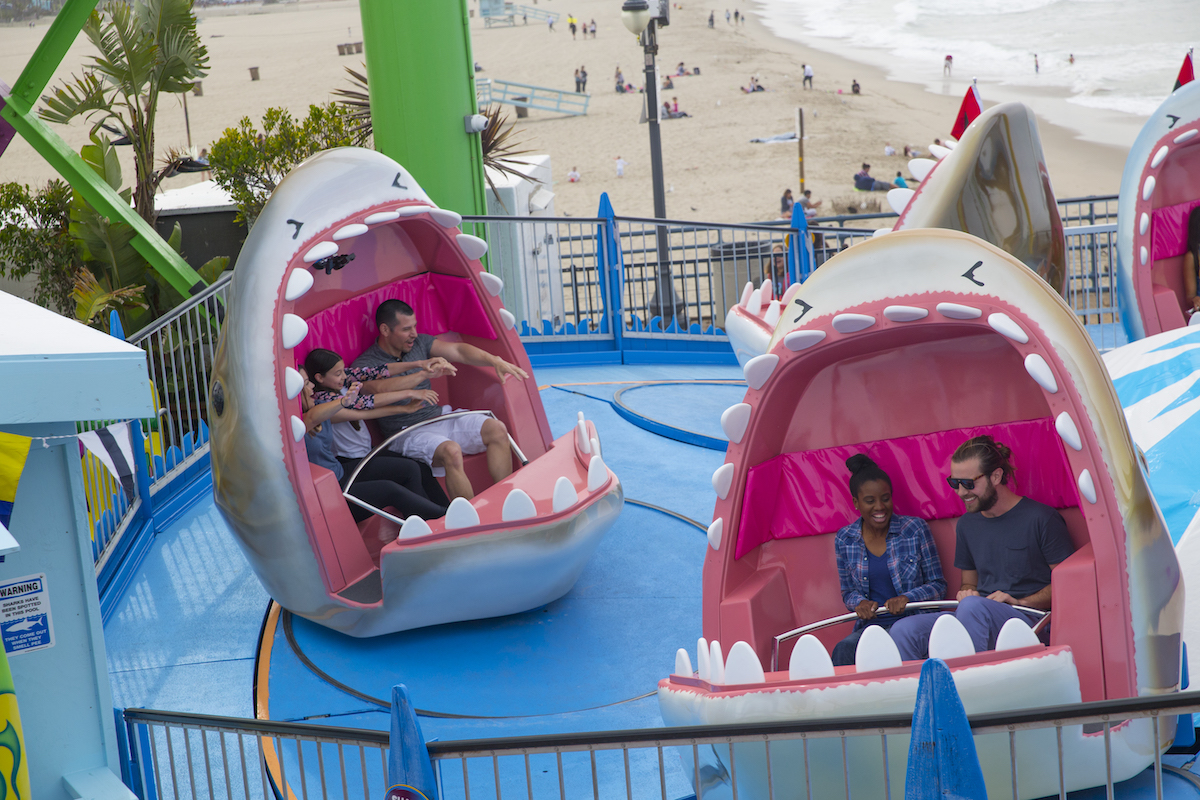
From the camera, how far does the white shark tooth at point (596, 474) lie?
200 inches

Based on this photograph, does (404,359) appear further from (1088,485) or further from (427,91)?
(427,91)

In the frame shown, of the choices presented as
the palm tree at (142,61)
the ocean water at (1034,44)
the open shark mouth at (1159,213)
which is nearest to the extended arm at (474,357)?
the open shark mouth at (1159,213)

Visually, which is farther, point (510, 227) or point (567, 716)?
point (510, 227)

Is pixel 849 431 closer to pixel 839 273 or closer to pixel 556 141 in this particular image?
pixel 839 273

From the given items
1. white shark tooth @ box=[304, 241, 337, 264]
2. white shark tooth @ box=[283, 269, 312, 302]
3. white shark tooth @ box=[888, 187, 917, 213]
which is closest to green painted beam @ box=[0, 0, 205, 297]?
white shark tooth @ box=[304, 241, 337, 264]

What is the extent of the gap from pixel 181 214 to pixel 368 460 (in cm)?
857

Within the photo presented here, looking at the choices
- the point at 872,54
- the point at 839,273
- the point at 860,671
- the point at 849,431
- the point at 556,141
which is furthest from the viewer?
the point at 872,54

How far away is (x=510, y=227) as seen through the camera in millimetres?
10602

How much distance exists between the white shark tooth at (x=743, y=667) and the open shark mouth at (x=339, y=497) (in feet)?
5.19

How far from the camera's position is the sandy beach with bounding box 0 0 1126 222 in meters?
34.0

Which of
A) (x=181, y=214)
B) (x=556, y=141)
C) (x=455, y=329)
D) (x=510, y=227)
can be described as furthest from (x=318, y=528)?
(x=556, y=141)

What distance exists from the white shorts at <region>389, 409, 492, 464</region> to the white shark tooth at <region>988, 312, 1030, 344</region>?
297cm

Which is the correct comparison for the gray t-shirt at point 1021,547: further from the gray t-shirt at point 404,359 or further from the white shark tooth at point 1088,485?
the gray t-shirt at point 404,359

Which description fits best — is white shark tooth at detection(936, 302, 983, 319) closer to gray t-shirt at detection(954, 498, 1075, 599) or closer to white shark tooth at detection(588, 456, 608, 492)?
gray t-shirt at detection(954, 498, 1075, 599)
